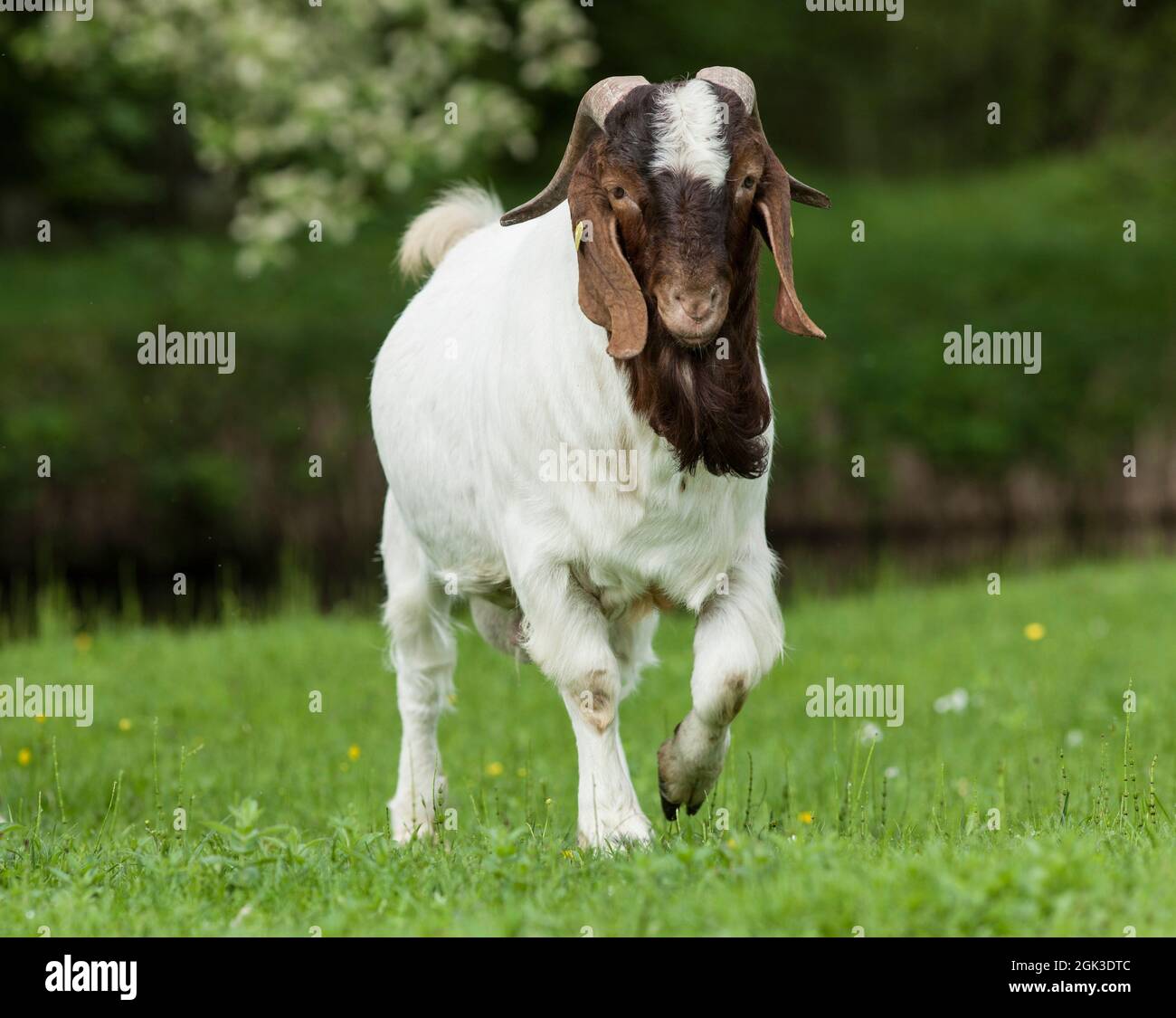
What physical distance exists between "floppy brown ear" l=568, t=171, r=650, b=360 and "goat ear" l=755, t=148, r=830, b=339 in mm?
444

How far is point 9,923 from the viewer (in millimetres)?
4398

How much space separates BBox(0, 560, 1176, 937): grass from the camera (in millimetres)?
4148

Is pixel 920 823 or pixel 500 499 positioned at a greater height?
pixel 500 499

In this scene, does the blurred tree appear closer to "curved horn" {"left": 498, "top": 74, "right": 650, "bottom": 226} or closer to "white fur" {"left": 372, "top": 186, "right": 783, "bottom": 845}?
"white fur" {"left": 372, "top": 186, "right": 783, "bottom": 845}

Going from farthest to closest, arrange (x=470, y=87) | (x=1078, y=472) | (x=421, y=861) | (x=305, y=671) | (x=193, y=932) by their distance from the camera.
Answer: (x=1078, y=472) → (x=470, y=87) → (x=305, y=671) → (x=421, y=861) → (x=193, y=932)

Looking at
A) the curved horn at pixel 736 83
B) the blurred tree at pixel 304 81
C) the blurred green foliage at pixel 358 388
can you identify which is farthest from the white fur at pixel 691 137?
the blurred green foliage at pixel 358 388

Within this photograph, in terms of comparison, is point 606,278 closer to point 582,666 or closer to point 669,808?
point 582,666

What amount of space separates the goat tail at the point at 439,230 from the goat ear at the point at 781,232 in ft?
7.70

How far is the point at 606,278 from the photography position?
491 centimetres

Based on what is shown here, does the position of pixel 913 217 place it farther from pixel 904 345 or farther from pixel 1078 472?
pixel 1078 472

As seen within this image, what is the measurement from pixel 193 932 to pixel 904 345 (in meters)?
19.2

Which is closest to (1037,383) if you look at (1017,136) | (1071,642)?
(1071,642)

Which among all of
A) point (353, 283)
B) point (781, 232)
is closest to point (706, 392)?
point (781, 232)

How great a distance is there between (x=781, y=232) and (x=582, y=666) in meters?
1.51
